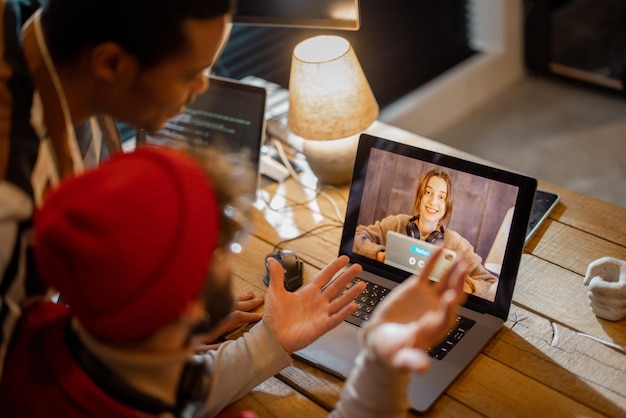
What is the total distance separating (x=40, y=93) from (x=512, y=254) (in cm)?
72

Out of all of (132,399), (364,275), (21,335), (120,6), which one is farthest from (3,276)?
(364,275)

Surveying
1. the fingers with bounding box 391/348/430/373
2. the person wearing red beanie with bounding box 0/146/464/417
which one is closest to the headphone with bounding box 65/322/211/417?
the person wearing red beanie with bounding box 0/146/464/417

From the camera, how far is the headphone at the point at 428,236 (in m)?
1.23

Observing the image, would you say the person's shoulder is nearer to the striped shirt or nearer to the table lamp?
the table lamp

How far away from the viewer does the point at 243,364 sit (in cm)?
111

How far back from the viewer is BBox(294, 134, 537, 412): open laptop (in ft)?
3.78

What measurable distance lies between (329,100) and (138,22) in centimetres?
62

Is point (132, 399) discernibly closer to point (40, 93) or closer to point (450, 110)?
point (40, 93)

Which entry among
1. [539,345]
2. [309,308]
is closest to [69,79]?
[309,308]

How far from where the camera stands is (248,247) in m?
1.48

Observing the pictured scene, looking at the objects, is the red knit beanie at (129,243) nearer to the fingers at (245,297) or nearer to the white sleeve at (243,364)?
the white sleeve at (243,364)

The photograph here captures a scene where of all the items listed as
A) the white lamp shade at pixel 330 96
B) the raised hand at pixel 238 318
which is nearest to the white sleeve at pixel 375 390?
the raised hand at pixel 238 318

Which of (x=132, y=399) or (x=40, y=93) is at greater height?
(x=40, y=93)

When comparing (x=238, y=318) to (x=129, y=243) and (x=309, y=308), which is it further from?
(x=129, y=243)
